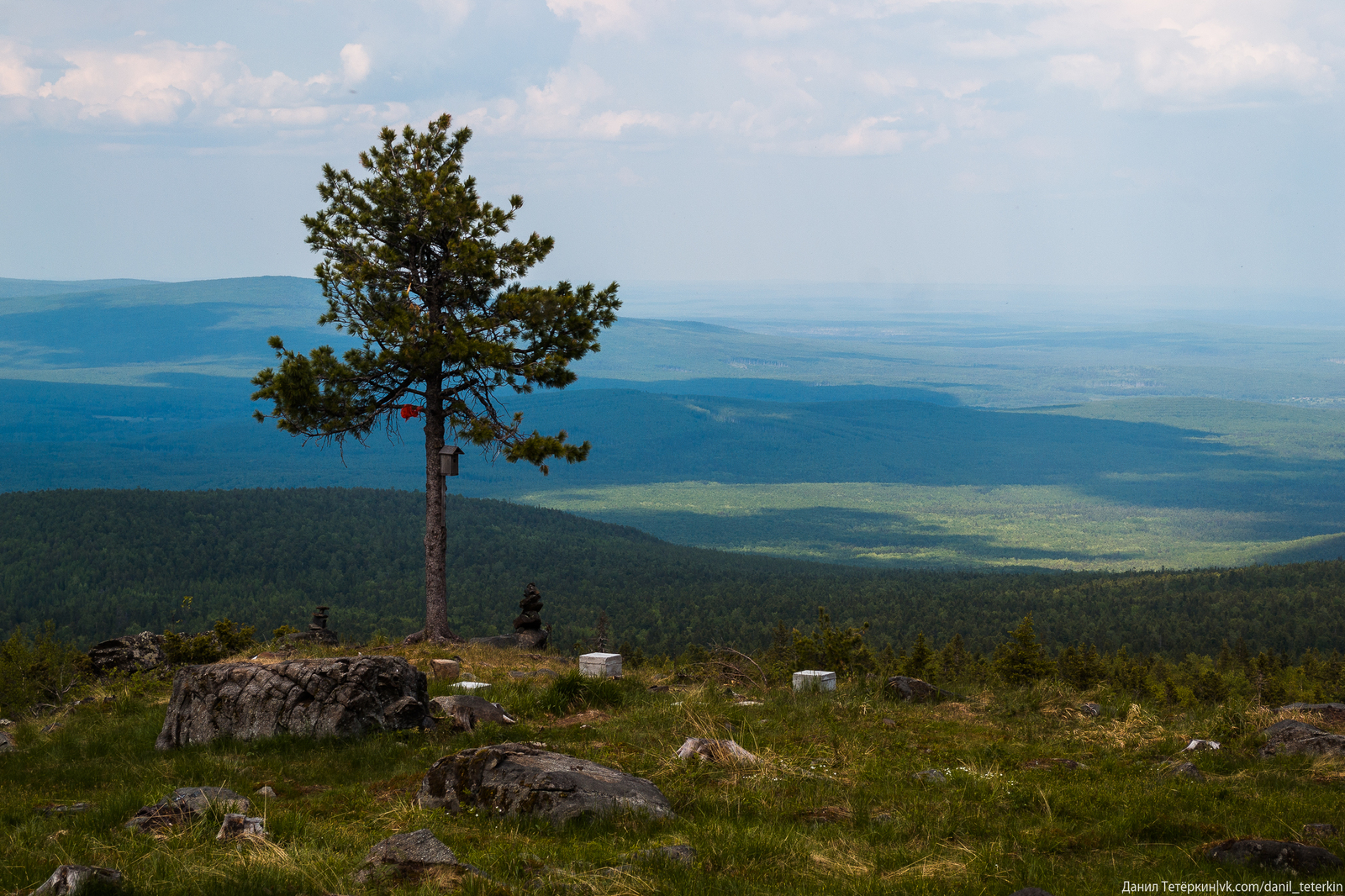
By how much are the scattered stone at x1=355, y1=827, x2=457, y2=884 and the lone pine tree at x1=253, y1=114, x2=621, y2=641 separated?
16.7 metres

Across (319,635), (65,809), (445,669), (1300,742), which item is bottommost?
(319,635)

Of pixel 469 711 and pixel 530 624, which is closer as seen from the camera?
pixel 469 711

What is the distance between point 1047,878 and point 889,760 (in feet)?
15.9

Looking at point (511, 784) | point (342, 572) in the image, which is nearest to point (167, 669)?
point (511, 784)

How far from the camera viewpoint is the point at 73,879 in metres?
7.51

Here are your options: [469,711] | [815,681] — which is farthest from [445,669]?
[815,681]

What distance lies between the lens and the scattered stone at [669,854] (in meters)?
8.63

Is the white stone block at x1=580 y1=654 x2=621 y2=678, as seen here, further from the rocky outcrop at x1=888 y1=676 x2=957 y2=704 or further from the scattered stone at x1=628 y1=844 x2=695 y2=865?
the scattered stone at x1=628 y1=844 x2=695 y2=865

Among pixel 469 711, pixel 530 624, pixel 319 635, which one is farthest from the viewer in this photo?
pixel 530 624

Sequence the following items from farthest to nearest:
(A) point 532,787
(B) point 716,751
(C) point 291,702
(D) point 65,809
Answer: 1. (C) point 291,702
2. (B) point 716,751
3. (D) point 65,809
4. (A) point 532,787

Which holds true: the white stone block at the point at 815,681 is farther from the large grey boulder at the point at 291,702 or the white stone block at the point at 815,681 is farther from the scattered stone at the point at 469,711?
the large grey boulder at the point at 291,702

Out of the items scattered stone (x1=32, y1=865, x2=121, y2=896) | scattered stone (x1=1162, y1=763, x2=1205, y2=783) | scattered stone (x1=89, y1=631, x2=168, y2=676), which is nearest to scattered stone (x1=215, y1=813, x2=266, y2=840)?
scattered stone (x1=32, y1=865, x2=121, y2=896)

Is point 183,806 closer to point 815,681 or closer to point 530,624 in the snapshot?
point 815,681

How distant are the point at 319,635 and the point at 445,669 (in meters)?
10.3
